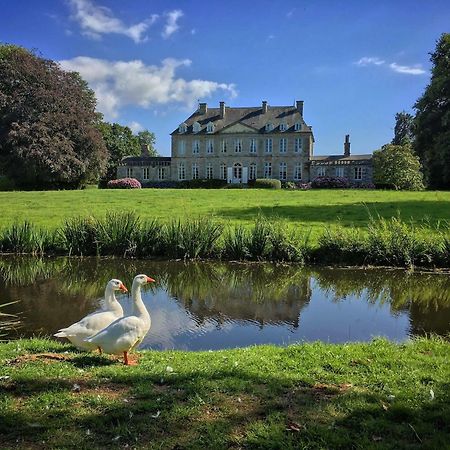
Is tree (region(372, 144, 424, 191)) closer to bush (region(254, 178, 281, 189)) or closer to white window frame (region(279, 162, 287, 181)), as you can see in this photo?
bush (region(254, 178, 281, 189))

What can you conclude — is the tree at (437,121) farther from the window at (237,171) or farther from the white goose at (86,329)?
the white goose at (86,329)

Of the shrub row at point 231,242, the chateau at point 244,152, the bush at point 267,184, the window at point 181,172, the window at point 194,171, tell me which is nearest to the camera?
the shrub row at point 231,242

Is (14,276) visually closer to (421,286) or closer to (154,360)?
(154,360)

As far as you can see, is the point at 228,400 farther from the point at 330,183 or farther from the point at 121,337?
the point at 330,183

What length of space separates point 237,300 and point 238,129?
5602 cm

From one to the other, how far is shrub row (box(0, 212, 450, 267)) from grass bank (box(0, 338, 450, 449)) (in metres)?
7.18

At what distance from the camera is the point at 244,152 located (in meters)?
63.6

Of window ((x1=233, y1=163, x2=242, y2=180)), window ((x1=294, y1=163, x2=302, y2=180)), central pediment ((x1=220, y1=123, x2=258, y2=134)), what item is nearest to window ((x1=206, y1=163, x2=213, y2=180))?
window ((x1=233, y1=163, x2=242, y2=180))

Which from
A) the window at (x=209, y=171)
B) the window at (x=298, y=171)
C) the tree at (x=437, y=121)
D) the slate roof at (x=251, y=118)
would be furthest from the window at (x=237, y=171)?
the tree at (x=437, y=121)

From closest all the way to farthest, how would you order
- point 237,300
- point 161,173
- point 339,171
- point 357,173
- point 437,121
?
point 237,300
point 437,121
point 357,173
point 339,171
point 161,173

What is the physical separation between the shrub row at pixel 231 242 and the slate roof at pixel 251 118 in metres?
50.3

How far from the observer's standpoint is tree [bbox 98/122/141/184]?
70.2m

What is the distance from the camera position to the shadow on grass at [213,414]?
125 inches

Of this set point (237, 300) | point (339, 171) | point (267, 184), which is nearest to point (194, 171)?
point (267, 184)
